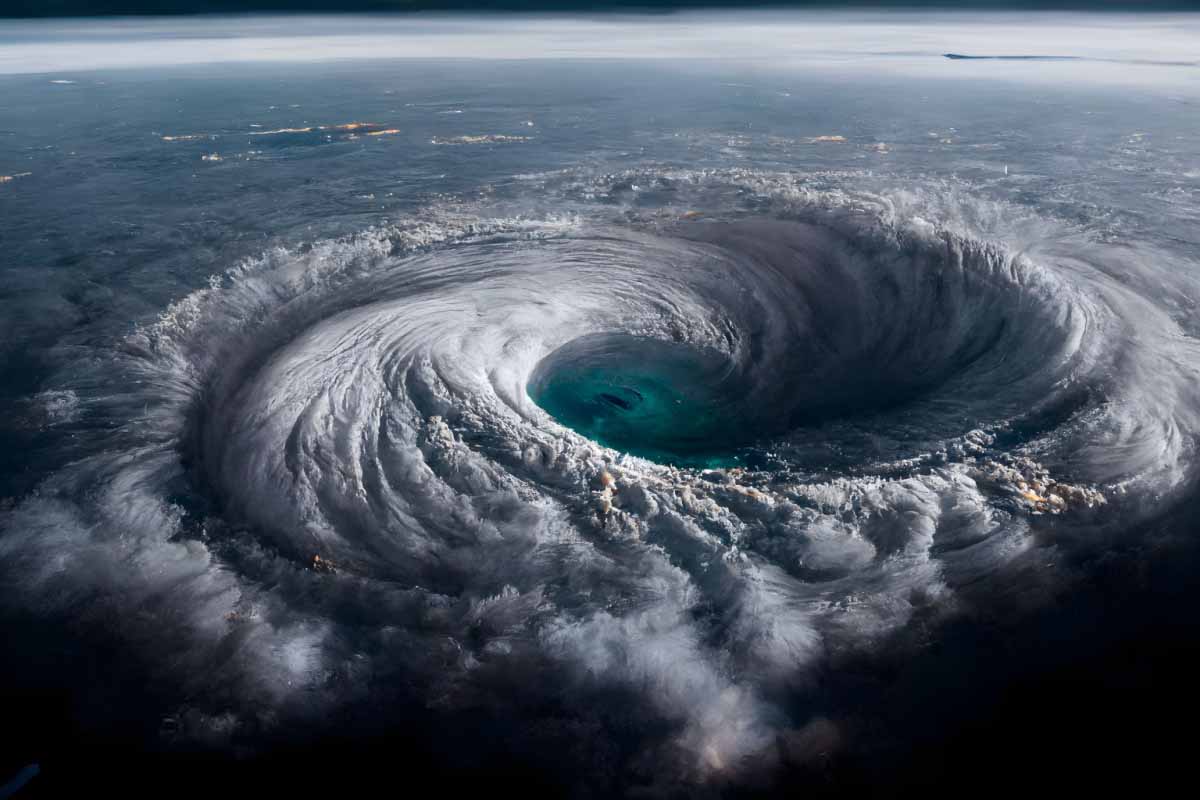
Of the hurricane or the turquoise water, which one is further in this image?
the turquoise water

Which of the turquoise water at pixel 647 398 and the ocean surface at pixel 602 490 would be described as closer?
the ocean surface at pixel 602 490

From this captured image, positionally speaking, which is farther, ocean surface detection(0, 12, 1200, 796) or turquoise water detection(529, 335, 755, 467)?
turquoise water detection(529, 335, 755, 467)

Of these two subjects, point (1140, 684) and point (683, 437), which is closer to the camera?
point (1140, 684)

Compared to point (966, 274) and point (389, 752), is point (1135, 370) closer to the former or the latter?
point (966, 274)

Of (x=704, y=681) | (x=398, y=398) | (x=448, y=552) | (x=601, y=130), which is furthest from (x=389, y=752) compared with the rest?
(x=601, y=130)

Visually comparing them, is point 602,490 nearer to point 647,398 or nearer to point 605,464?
point 605,464

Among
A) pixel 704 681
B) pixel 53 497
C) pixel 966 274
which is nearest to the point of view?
pixel 704 681

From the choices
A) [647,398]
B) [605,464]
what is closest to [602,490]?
[605,464]

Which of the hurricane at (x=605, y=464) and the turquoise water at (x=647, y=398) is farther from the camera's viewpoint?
the turquoise water at (x=647, y=398)
